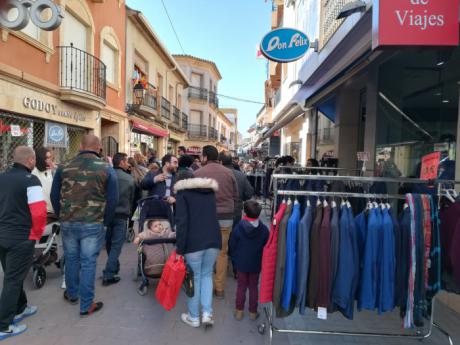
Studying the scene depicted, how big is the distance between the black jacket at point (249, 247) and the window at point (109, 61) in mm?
10337

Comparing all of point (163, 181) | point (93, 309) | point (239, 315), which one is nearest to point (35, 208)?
point (93, 309)

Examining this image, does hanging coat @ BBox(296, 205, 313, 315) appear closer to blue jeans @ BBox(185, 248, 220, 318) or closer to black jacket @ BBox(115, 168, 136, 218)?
blue jeans @ BBox(185, 248, 220, 318)

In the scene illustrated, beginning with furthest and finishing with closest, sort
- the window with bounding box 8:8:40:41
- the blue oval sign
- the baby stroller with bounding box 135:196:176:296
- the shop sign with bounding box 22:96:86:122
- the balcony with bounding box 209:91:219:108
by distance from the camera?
the balcony with bounding box 209:91:219:108, the shop sign with bounding box 22:96:86:122, the window with bounding box 8:8:40:41, the blue oval sign, the baby stroller with bounding box 135:196:176:296

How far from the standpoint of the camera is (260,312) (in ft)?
12.2

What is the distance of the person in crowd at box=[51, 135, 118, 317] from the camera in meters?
3.37

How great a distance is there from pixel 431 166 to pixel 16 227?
384 cm

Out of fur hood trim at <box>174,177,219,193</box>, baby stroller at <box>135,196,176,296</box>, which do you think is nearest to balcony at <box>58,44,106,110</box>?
baby stroller at <box>135,196,176,296</box>

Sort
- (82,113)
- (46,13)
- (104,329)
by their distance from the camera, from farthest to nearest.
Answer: (82,113) < (46,13) < (104,329)

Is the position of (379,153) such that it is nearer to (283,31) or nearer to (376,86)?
(376,86)

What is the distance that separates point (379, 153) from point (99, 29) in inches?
383

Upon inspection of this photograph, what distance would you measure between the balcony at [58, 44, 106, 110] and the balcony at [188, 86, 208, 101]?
22.8 metres

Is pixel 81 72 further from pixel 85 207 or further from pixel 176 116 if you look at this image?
pixel 176 116

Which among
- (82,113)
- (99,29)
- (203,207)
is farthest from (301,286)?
(99,29)

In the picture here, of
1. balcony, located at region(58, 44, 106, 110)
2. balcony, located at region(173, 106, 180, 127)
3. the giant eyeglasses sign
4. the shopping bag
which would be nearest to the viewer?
the shopping bag
